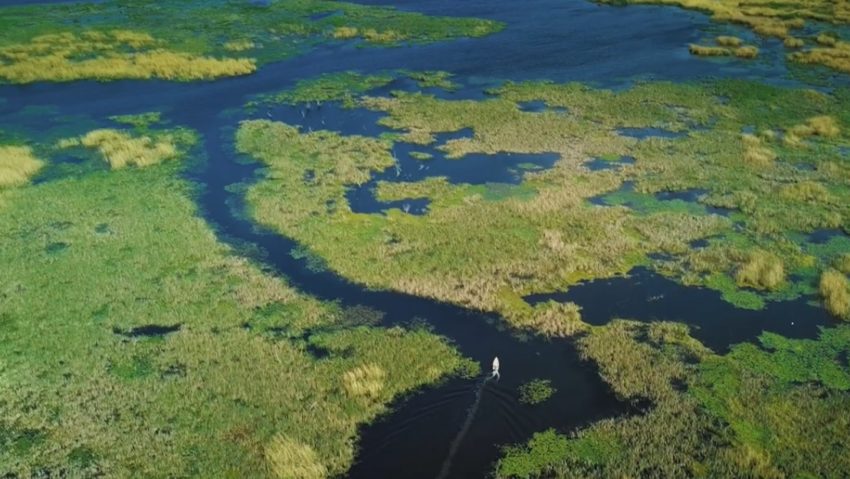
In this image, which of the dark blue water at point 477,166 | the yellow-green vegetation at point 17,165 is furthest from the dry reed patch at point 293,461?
the yellow-green vegetation at point 17,165

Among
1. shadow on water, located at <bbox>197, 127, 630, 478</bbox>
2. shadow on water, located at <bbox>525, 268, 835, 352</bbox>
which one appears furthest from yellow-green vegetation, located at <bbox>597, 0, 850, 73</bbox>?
shadow on water, located at <bbox>197, 127, 630, 478</bbox>

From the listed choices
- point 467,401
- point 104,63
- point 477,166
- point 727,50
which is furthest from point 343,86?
point 467,401

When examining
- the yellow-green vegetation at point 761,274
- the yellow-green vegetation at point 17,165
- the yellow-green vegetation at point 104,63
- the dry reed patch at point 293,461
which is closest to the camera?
the dry reed patch at point 293,461

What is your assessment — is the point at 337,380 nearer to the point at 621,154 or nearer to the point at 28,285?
the point at 28,285

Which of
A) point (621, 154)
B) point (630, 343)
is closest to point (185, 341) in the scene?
point (630, 343)

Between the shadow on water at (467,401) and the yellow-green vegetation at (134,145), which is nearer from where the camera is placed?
the shadow on water at (467,401)

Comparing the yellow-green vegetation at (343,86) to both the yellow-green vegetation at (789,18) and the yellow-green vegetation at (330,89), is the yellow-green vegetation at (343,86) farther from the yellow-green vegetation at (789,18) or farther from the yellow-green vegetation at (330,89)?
the yellow-green vegetation at (789,18)

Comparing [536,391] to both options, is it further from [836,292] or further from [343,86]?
[343,86]
